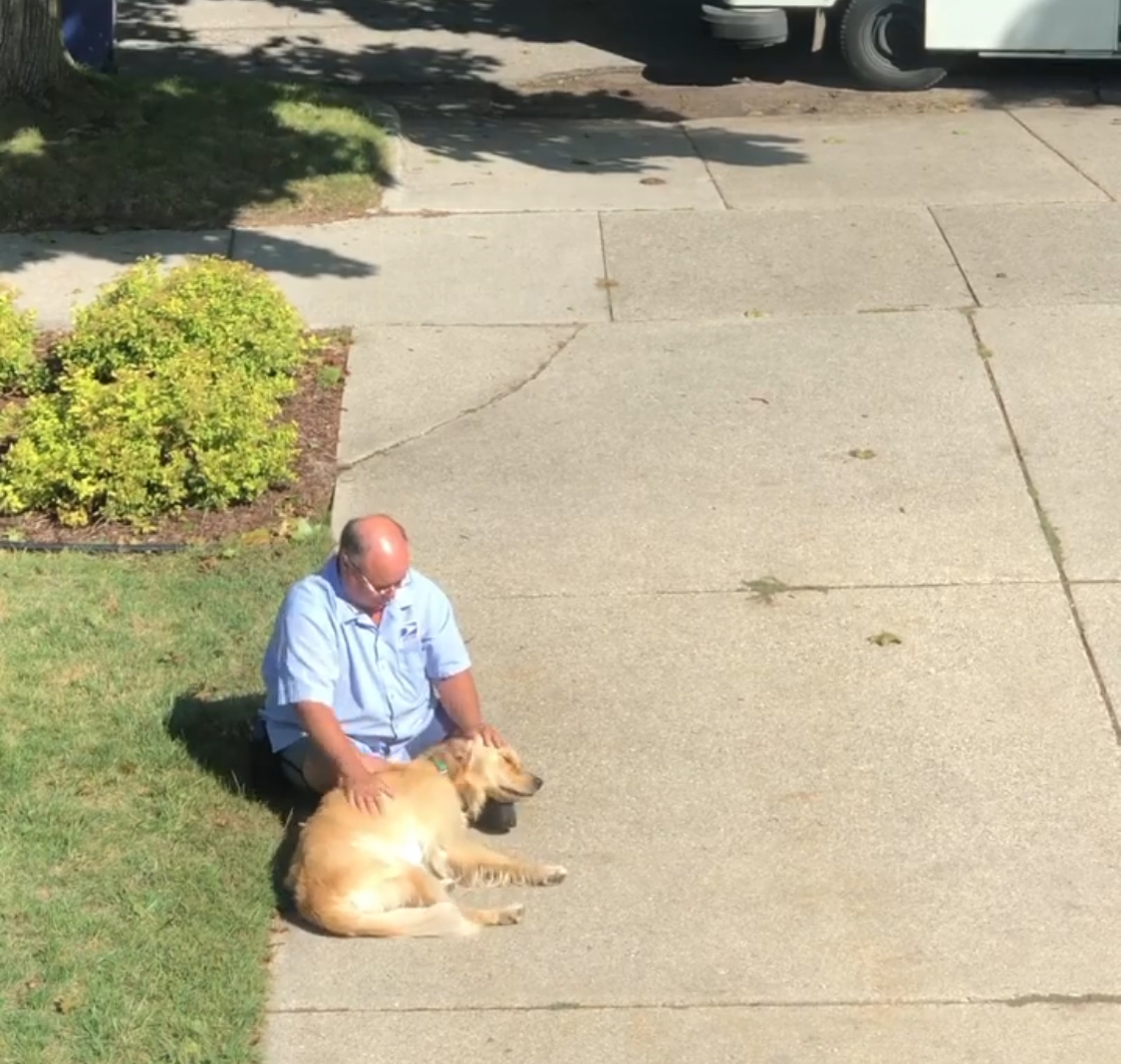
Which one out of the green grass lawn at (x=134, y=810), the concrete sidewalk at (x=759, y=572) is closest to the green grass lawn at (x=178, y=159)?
the concrete sidewalk at (x=759, y=572)

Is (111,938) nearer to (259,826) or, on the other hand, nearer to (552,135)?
(259,826)

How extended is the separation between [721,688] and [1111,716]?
47.9 inches

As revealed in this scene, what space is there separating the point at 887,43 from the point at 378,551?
9.96m

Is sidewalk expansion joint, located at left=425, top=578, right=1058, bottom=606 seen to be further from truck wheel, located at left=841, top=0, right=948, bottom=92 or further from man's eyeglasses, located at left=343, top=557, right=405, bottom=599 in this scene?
truck wheel, located at left=841, top=0, right=948, bottom=92

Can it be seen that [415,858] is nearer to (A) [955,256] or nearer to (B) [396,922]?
(B) [396,922]

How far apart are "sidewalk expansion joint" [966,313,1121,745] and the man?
2.01 meters

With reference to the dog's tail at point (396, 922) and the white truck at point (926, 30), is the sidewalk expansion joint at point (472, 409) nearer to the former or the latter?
the dog's tail at point (396, 922)

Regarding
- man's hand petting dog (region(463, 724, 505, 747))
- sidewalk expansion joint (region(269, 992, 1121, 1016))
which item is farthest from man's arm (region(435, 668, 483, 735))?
sidewalk expansion joint (region(269, 992, 1121, 1016))

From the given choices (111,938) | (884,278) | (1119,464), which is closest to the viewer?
(111,938)

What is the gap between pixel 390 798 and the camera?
4.82m

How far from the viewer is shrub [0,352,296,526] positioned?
704 centimetres

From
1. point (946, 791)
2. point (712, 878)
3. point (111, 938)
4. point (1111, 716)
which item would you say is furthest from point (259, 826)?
point (1111, 716)

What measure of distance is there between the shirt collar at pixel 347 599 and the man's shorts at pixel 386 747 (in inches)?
15.4

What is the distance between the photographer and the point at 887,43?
1362 centimetres
